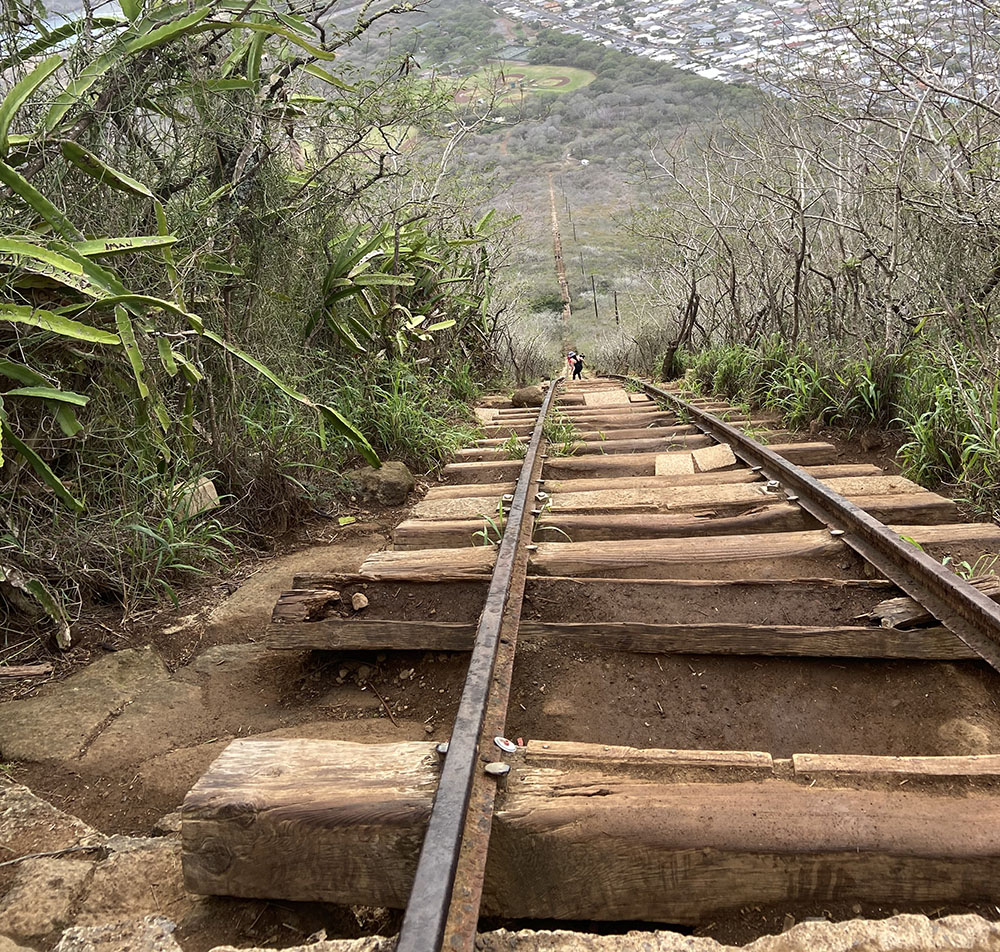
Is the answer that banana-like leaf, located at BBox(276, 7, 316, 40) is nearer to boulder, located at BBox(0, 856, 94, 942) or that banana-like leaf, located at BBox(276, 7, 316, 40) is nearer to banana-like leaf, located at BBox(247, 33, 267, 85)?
banana-like leaf, located at BBox(247, 33, 267, 85)

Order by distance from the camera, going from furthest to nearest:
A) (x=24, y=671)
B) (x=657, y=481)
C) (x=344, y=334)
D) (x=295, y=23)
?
1. (x=344, y=334)
2. (x=657, y=481)
3. (x=295, y=23)
4. (x=24, y=671)

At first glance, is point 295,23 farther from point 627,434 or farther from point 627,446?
point 627,434

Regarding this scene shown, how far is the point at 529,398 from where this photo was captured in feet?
27.4

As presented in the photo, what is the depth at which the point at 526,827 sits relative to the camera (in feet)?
4.27

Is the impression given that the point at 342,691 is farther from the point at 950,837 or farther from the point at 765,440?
the point at 765,440

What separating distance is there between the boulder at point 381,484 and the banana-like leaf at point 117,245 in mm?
1750

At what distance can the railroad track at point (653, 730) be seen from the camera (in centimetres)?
125

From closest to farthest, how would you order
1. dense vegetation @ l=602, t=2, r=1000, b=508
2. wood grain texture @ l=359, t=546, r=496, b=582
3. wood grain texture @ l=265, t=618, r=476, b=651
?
1. wood grain texture @ l=265, t=618, r=476, b=651
2. wood grain texture @ l=359, t=546, r=496, b=582
3. dense vegetation @ l=602, t=2, r=1000, b=508

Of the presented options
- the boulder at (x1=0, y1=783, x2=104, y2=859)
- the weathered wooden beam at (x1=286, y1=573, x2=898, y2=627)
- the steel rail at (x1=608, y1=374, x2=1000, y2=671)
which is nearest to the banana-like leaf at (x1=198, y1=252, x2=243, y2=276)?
the weathered wooden beam at (x1=286, y1=573, x2=898, y2=627)

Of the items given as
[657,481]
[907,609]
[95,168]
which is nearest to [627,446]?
[657,481]

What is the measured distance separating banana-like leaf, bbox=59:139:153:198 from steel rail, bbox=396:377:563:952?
2.13m

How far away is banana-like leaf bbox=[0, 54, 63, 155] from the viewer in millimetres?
2410

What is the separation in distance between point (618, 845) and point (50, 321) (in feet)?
7.60

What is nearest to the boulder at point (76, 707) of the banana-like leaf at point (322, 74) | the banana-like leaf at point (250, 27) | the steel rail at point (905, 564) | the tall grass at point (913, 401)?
the steel rail at point (905, 564)
